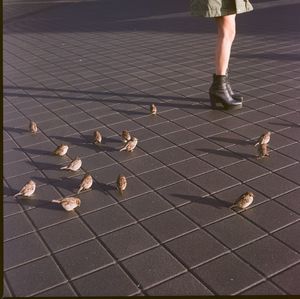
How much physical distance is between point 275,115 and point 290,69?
Result: 215cm

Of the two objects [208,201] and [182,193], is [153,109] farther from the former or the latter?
[208,201]

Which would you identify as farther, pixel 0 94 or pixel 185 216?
pixel 0 94

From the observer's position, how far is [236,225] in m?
3.92

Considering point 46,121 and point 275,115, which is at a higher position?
point 275,115

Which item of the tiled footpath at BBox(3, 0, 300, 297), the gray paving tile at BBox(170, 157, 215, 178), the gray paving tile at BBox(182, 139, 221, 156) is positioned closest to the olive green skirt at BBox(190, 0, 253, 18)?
the tiled footpath at BBox(3, 0, 300, 297)

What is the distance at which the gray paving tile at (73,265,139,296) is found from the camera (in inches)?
130

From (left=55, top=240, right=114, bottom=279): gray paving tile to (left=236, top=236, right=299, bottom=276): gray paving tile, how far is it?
1.09 m

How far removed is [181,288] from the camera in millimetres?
3266

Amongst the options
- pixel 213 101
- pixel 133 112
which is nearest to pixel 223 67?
pixel 213 101

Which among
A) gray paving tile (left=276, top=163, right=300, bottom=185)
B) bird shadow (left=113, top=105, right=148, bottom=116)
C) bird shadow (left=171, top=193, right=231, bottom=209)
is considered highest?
gray paving tile (left=276, top=163, right=300, bottom=185)

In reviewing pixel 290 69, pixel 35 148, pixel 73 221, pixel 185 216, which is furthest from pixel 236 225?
pixel 290 69

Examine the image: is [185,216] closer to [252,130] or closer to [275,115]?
→ [252,130]

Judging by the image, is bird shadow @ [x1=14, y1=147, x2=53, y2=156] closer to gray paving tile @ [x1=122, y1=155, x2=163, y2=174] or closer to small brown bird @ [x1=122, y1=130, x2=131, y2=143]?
small brown bird @ [x1=122, y1=130, x2=131, y2=143]

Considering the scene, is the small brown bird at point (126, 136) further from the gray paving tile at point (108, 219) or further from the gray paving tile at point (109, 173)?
the gray paving tile at point (108, 219)
